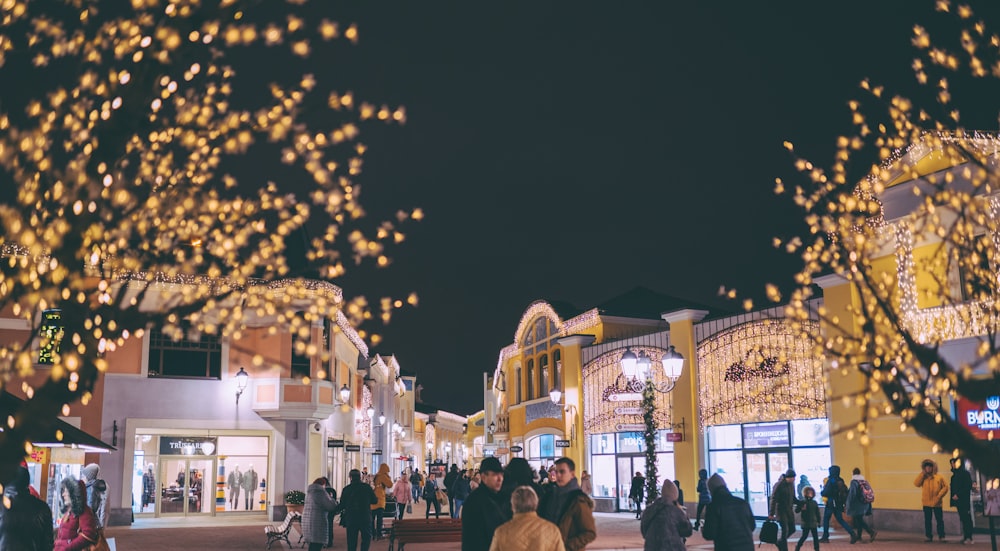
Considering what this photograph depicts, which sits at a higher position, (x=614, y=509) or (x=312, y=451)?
(x=312, y=451)

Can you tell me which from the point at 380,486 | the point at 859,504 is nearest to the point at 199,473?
the point at 380,486

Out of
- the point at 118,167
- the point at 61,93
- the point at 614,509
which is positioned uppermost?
the point at 61,93

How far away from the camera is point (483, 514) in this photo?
8391mm

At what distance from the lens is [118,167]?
24.1 feet

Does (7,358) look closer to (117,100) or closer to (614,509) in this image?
(117,100)

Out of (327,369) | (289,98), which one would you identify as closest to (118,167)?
(289,98)

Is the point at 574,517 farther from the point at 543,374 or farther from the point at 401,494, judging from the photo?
the point at 543,374

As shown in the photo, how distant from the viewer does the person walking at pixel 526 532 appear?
712 cm

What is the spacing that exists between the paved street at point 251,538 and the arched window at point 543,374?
1066 centimetres

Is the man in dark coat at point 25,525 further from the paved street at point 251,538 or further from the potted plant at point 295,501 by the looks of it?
the potted plant at point 295,501

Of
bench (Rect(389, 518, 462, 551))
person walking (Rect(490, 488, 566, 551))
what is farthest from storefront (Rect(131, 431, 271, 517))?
person walking (Rect(490, 488, 566, 551))

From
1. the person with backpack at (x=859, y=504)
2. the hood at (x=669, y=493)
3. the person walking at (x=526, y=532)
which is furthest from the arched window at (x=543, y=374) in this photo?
the person walking at (x=526, y=532)

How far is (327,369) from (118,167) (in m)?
28.9

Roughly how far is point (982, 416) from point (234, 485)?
23.0 meters
